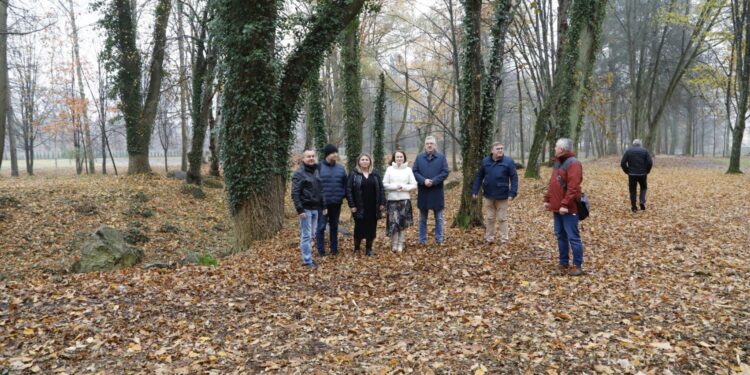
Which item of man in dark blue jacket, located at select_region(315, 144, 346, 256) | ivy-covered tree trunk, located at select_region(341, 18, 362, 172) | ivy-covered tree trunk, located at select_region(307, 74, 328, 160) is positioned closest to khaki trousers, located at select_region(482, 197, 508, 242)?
man in dark blue jacket, located at select_region(315, 144, 346, 256)

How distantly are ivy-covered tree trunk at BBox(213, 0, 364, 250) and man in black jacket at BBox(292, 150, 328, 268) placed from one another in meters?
2.23

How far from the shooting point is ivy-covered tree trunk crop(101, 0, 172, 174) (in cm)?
1586

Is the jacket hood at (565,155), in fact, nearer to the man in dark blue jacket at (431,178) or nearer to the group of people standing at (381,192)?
the group of people standing at (381,192)

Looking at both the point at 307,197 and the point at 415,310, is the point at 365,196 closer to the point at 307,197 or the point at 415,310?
the point at 307,197

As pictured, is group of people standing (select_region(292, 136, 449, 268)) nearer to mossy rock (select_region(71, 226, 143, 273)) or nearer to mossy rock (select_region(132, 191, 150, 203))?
mossy rock (select_region(71, 226, 143, 273))

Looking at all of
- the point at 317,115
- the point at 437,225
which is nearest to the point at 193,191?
the point at 317,115

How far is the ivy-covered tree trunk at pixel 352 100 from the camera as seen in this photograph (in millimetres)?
13945

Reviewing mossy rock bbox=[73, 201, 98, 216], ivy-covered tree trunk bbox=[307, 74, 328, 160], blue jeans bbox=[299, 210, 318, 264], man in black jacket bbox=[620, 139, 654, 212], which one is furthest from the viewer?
ivy-covered tree trunk bbox=[307, 74, 328, 160]

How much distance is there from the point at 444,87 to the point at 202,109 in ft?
55.4

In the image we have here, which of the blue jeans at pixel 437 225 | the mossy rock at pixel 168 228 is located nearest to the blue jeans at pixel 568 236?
the blue jeans at pixel 437 225

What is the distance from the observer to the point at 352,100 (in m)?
14.2

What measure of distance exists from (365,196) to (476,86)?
304cm

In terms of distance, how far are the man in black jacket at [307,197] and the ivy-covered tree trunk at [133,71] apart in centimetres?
1192

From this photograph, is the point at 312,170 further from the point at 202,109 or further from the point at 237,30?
the point at 202,109
